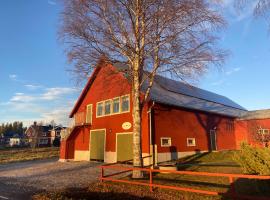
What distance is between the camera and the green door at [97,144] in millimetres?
23500

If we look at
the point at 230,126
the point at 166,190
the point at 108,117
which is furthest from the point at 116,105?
the point at 230,126

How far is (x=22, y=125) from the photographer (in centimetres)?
12638

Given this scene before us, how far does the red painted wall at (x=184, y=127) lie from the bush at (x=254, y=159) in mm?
10080

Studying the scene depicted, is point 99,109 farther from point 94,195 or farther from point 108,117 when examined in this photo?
point 94,195

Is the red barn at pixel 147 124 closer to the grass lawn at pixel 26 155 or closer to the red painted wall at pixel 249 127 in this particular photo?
A: the red painted wall at pixel 249 127

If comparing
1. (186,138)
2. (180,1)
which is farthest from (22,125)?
(180,1)

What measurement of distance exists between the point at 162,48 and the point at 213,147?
49.6 feet

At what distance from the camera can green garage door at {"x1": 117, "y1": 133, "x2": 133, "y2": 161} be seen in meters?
20.4

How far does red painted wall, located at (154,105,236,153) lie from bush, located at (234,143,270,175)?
10.1 m

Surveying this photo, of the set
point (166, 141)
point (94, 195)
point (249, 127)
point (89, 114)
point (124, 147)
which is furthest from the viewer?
point (249, 127)

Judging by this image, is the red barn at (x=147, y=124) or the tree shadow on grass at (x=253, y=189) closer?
the tree shadow on grass at (x=253, y=189)

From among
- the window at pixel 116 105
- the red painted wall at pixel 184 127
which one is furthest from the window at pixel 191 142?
the window at pixel 116 105

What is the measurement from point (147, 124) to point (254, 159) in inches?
423

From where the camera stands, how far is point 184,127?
22000mm
